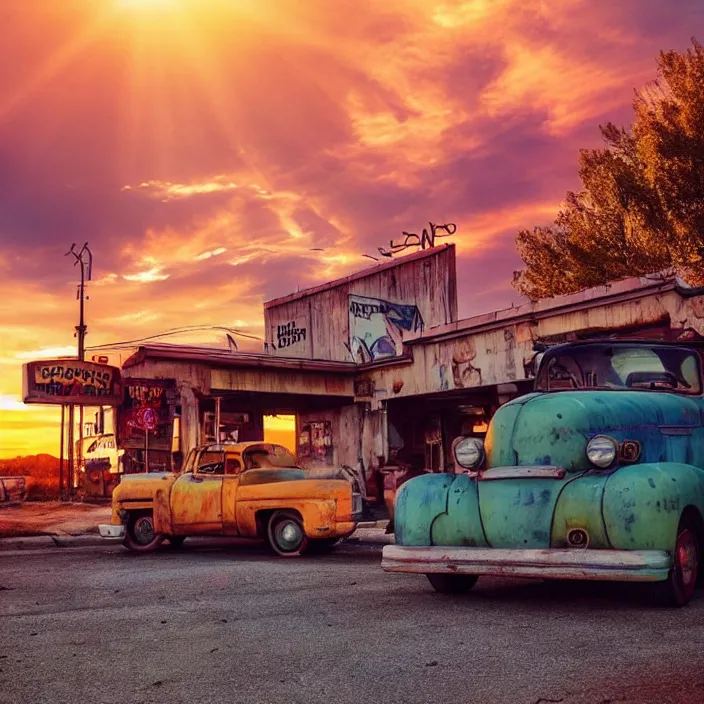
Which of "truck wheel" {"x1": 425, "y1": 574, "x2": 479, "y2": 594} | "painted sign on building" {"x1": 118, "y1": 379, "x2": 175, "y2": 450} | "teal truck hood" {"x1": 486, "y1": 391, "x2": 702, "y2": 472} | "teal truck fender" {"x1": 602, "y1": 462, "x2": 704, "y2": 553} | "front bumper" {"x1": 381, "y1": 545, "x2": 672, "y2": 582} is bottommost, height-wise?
"truck wheel" {"x1": 425, "y1": 574, "x2": 479, "y2": 594}

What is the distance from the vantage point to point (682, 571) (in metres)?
6.72

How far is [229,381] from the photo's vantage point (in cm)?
2117

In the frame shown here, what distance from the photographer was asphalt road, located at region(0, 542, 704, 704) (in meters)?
4.49

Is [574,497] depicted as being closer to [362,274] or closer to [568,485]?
[568,485]

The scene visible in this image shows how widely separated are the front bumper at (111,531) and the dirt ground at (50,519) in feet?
4.53

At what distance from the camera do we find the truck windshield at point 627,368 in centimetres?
829

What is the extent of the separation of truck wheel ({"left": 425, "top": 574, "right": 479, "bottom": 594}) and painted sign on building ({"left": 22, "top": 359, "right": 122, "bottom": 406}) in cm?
1581

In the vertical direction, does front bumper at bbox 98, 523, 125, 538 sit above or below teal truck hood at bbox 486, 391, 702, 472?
below

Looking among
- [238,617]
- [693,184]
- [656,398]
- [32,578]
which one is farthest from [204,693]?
[693,184]

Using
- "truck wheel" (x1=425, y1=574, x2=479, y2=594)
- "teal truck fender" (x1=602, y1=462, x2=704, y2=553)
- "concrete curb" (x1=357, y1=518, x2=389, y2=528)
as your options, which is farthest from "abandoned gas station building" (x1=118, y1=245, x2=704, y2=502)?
"teal truck fender" (x1=602, y1=462, x2=704, y2=553)

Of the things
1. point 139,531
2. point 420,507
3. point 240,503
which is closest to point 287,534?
point 240,503

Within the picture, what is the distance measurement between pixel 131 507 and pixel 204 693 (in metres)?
9.66

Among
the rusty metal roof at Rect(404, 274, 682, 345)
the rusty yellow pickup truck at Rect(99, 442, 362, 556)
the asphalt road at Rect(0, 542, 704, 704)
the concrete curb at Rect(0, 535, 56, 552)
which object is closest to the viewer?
the asphalt road at Rect(0, 542, 704, 704)

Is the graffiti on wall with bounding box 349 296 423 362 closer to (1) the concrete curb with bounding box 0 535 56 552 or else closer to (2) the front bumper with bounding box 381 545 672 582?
(1) the concrete curb with bounding box 0 535 56 552
